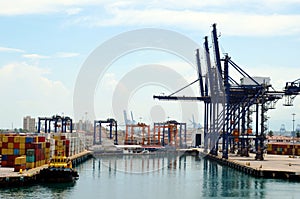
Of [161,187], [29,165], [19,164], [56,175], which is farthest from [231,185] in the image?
[19,164]

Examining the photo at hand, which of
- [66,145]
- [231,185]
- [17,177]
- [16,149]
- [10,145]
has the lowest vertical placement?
[231,185]

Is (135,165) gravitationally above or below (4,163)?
below

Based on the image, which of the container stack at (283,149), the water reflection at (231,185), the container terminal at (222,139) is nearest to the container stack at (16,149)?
the container terminal at (222,139)

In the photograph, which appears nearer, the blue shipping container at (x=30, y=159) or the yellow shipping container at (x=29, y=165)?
the yellow shipping container at (x=29, y=165)

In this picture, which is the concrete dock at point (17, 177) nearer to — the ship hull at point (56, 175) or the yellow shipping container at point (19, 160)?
the ship hull at point (56, 175)

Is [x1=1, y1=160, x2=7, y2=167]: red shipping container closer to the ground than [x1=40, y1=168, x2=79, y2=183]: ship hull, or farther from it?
farther from it

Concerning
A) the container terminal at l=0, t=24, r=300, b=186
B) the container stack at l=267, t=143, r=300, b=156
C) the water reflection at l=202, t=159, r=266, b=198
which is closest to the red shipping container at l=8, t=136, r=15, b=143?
the container terminal at l=0, t=24, r=300, b=186

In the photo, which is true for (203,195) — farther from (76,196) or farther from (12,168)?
(12,168)

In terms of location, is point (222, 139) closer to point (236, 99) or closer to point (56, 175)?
point (236, 99)

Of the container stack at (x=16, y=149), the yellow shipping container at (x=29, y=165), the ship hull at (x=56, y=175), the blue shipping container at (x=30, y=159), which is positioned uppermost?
the container stack at (x=16, y=149)

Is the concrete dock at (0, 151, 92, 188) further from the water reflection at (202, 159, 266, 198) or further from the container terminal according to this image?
the water reflection at (202, 159, 266, 198)

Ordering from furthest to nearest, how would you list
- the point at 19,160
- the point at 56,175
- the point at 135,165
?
the point at 135,165 < the point at 56,175 < the point at 19,160

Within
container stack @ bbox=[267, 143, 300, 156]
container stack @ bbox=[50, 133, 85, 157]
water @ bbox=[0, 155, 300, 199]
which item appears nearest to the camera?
water @ bbox=[0, 155, 300, 199]

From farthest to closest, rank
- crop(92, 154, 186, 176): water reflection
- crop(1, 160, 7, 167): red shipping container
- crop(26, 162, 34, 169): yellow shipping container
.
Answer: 1. crop(92, 154, 186, 176): water reflection
2. crop(1, 160, 7, 167): red shipping container
3. crop(26, 162, 34, 169): yellow shipping container
